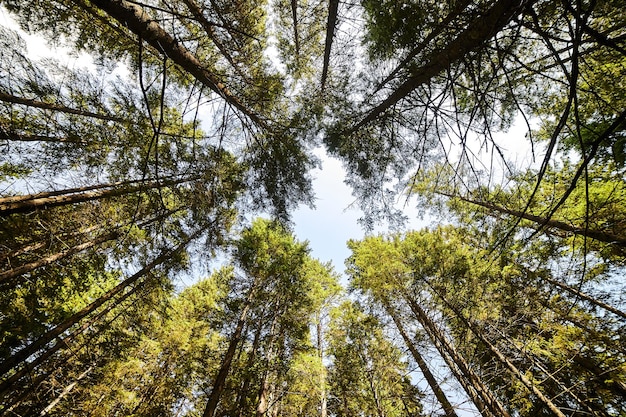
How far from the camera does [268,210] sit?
22.2ft

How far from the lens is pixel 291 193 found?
260 inches

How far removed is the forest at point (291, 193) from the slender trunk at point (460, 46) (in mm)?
29

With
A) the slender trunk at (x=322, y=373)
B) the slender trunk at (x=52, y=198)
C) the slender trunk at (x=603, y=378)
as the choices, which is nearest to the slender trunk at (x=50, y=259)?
the slender trunk at (x=52, y=198)

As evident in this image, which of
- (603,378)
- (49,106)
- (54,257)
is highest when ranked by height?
(49,106)

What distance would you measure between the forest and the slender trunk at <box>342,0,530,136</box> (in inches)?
1.1

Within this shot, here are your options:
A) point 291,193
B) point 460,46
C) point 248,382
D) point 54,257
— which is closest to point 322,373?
point 248,382

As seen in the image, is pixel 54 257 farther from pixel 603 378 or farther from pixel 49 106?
pixel 603 378

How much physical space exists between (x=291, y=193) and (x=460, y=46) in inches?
Result: 176

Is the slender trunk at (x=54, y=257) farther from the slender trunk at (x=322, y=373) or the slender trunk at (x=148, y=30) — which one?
the slender trunk at (x=322, y=373)

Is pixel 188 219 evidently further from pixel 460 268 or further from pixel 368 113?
pixel 460 268

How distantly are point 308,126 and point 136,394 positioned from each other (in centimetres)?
1012

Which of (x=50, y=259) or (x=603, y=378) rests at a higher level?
(x=50, y=259)

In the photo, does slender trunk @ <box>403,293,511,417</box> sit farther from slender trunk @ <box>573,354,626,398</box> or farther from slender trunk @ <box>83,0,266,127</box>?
slender trunk @ <box>83,0,266,127</box>

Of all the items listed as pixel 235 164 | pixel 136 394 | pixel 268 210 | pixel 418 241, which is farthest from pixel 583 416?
pixel 136 394
